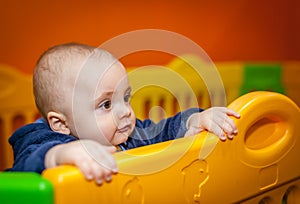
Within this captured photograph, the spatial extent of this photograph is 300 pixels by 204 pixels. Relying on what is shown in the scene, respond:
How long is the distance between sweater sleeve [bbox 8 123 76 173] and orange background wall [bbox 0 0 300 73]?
46cm

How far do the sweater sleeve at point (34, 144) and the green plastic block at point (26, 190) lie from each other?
8 cm

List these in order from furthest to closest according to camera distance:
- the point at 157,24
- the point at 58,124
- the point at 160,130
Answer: the point at 157,24, the point at 160,130, the point at 58,124

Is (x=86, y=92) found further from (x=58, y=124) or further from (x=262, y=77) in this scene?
(x=262, y=77)

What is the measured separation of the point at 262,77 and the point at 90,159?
962mm

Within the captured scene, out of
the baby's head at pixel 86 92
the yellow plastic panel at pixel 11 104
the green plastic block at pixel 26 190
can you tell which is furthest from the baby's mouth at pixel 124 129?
the yellow plastic panel at pixel 11 104

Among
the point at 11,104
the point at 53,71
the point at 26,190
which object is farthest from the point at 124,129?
the point at 11,104

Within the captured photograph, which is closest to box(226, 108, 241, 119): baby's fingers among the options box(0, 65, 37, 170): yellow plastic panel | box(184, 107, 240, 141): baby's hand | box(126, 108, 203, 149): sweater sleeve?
box(184, 107, 240, 141): baby's hand

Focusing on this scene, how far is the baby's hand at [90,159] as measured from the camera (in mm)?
583

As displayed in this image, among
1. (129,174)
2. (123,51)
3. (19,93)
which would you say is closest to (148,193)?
(129,174)

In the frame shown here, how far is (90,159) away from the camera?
0.59 metres

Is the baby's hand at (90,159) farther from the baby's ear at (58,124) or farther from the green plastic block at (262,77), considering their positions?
the green plastic block at (262,77)

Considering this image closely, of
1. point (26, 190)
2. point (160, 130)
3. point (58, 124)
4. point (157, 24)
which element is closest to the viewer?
point (26, 190)

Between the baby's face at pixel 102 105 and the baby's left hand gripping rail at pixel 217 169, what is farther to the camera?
the baby's face at pixel 102 105

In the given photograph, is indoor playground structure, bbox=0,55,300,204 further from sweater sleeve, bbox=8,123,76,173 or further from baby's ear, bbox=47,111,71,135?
baby's ear, bbox=47,111,71,135
